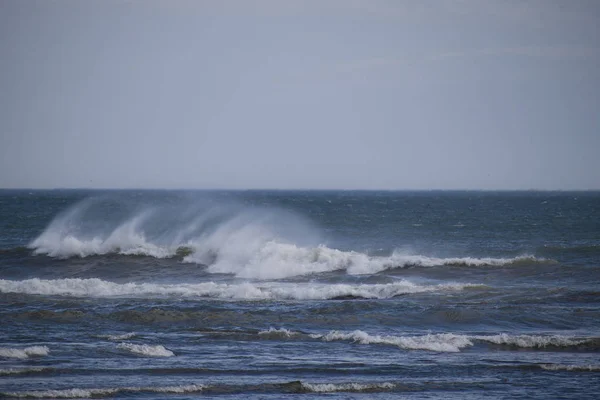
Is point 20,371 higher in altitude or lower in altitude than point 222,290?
lower

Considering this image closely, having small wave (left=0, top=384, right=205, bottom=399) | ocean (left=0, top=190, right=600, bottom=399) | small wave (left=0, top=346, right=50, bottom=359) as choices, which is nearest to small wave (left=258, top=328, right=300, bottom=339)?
ocean (left=0, top=190, right=600, bottom=399)

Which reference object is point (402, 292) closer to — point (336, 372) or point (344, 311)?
point (344, 311)

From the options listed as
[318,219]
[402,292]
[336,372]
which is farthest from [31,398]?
[318,219]

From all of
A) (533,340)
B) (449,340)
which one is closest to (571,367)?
(533,340)

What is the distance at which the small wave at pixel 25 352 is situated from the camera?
16.8 metres

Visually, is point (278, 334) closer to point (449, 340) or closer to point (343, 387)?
point (449, 340)

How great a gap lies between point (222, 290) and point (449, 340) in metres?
10.8

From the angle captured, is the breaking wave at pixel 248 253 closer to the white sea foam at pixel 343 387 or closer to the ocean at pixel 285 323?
the ocean at pixel 285 323

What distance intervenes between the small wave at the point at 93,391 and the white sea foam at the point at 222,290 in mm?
11617

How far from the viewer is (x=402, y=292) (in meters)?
27.0

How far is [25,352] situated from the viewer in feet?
55.4

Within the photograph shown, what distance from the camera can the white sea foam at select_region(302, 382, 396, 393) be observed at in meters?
14.5

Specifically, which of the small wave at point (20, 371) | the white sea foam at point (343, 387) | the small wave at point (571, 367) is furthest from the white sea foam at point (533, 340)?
the small wave at point (20, 371)

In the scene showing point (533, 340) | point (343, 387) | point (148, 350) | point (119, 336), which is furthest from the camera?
point (119, 336)
